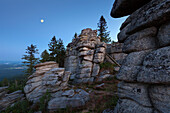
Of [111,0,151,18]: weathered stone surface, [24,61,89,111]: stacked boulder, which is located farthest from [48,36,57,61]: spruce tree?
[111,0,151,18]: weathered stone surface

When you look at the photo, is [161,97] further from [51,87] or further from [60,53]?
[60,53]

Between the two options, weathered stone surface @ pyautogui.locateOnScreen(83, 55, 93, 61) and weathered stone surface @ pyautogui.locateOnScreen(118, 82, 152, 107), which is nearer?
weathered stone surface @ pyautogui.locateOnScreen(118, 82, 152, 107)

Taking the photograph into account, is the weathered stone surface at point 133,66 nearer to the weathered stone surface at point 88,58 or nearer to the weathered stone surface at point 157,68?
the weathered stone surface at point 157,68

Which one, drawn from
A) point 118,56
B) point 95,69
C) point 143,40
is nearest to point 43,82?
point 95,69

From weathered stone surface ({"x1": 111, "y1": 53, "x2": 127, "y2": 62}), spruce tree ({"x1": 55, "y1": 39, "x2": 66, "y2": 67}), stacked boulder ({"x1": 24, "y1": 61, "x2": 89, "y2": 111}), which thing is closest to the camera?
stacked boulder ({"x1": 24, "y1": 61, "x2": 89, "y2": 111})

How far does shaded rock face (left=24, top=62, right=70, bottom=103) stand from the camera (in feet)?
30.6

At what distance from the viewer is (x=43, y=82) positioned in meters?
10.2

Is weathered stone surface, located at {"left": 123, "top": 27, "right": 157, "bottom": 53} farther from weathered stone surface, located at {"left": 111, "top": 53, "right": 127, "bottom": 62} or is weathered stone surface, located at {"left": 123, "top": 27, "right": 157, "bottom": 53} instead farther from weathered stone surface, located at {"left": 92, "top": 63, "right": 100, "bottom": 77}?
weathered stone surface, located at {"left": 111, "top": 53, "right": 127, "bottom": 62}

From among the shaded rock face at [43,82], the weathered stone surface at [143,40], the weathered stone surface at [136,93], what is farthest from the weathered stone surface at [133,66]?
the shaded rock face at [43,82]

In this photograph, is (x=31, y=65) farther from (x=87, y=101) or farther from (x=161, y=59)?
(x=161, y=59)

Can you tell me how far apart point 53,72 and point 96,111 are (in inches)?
344

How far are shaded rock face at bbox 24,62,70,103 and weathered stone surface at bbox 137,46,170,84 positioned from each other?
34.7ft

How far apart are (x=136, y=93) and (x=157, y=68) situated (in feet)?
5.82

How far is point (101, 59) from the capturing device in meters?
16.1
